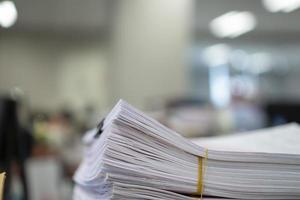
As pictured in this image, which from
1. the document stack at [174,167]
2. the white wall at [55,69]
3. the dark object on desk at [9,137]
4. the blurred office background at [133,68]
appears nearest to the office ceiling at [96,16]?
the blurred office background at [133,68]

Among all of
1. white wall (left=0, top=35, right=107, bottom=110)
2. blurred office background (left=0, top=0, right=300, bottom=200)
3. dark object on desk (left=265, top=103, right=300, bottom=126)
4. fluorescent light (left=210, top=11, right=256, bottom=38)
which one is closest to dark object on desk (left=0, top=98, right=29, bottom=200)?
blurred office background (left=0, top=0, right=300, bottom=200)

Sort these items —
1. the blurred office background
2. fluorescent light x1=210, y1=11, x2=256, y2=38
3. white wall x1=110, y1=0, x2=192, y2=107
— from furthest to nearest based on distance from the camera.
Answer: fluorescent light x1=210, y1=11, x2=256, y2=38, white wall x1=110, y1=0, x2=192, y2=107, the blurred office background

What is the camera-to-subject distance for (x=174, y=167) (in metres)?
0.48

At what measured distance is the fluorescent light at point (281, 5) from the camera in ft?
24.9

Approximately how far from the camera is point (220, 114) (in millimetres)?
4059

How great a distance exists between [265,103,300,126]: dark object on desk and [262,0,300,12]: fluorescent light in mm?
5075

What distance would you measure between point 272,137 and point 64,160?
341 centimetres

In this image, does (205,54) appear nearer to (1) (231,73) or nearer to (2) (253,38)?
(1) (231,73)

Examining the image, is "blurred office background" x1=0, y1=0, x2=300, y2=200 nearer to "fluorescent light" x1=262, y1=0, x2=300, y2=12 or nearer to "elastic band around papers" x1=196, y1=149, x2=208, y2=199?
"fluorescent light" x1=262, y1=0, x2=300, y2=12

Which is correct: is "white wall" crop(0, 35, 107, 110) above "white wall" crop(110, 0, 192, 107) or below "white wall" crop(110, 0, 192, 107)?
above

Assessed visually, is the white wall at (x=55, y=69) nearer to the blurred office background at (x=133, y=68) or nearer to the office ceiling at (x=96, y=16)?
the blurred office background at (x=133, y=68)

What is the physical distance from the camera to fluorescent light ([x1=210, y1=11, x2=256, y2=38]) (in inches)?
332

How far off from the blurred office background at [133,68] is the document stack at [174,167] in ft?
0.52

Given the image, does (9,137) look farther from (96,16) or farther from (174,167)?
(96,16)
